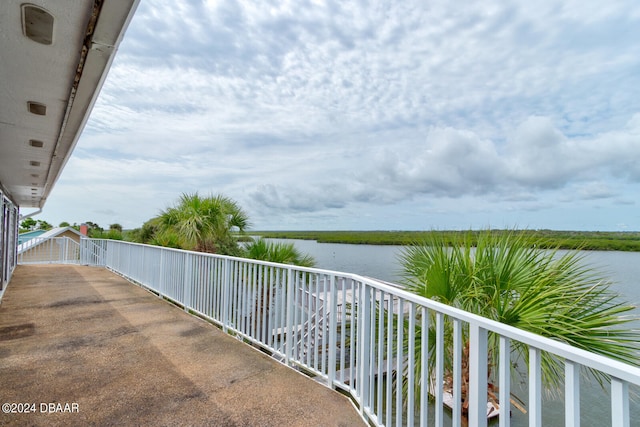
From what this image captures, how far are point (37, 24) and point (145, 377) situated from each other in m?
2.58

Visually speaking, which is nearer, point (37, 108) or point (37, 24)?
point (37, 24)

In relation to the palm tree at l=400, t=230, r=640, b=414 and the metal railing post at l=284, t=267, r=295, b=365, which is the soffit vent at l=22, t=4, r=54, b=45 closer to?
the metal railing post at l=284, t=267, r=295, b=365

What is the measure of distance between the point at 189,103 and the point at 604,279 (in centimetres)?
1040

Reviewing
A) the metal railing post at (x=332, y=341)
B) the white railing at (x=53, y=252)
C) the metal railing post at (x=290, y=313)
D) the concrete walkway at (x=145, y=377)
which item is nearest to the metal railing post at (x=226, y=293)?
the concrete walkway at (x=145, y=377)

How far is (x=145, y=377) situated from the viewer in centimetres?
259

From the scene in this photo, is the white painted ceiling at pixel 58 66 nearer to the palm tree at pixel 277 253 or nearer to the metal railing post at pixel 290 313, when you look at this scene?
the metal railing post at pixel 290 313

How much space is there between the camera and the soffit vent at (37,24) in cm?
155

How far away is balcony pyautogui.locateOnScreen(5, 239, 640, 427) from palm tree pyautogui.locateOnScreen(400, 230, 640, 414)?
0.24 metres

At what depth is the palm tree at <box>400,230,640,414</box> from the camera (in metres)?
2.00

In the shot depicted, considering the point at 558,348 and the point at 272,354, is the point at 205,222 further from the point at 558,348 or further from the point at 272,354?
the point at 558,348

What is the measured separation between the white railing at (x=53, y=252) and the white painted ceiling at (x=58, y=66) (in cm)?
1117

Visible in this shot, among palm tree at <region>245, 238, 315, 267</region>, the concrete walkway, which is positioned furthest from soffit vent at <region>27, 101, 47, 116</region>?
palm tree at <region>245, 238, 315, 267</region>

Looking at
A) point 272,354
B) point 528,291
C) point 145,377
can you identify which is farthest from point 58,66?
point 528,291

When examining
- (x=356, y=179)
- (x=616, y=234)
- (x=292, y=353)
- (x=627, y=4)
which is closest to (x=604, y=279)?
(x=292, y=353)
